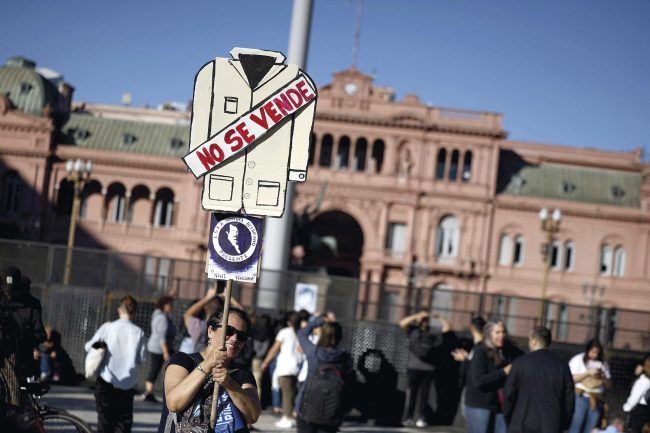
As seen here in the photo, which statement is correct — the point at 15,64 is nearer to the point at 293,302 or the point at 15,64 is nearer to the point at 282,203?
the point at 293,302

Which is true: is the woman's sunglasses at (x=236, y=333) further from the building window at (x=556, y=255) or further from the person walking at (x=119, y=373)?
the building window at (x=556, y=255)

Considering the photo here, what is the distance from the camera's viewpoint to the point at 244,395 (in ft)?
14.9

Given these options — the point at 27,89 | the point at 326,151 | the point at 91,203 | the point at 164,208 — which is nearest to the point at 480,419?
the point at 326,151

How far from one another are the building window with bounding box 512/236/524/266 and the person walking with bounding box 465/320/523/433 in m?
42.4

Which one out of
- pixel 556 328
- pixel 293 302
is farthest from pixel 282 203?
pixel 556 328

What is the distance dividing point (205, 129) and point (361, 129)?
148 feet

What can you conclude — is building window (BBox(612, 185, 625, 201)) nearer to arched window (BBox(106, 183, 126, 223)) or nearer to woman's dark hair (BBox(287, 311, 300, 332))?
arched window (BBox(106, 183, 126, 223))

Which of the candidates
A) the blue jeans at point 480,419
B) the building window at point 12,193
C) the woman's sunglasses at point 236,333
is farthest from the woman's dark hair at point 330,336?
the building window at point 12,193

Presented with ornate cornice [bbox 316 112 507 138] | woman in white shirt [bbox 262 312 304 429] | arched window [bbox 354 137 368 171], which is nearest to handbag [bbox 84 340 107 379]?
woman in white shirt [bbox 262 312 304 429]

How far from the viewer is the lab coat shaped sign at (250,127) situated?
4.81m

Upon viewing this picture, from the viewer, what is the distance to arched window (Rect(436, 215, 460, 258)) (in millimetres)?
49688

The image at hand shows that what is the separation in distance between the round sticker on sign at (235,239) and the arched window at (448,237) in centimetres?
4516

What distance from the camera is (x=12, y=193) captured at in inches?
2012

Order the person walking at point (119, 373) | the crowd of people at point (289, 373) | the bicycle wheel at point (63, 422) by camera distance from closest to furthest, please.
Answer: the crowd of people at point (289, 373) → the bicycle wheel at point (63, 422) → the person walking at point (119, 373)
